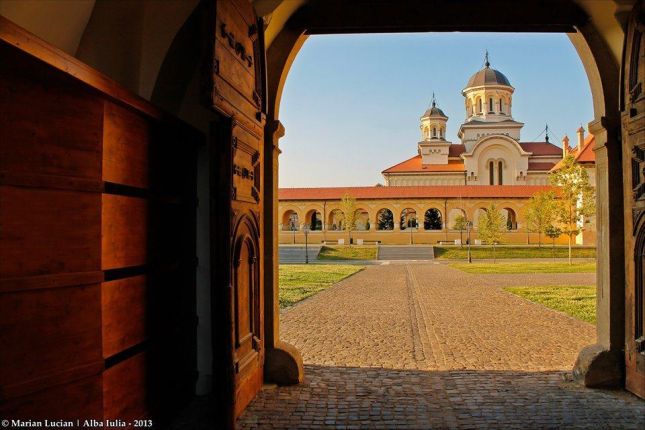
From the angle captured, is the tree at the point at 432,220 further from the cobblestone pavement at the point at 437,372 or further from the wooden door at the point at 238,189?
the wooden door at the point at 238,189

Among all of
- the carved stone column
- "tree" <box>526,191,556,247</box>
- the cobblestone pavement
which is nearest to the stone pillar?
the cobblestone pavement

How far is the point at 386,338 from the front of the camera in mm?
9234

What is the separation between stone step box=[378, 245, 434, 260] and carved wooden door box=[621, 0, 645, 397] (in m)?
35.0

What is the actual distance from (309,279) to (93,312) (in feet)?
61.5

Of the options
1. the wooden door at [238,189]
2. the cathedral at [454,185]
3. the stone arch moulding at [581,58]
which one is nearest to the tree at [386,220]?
the cathedral at [454,185]

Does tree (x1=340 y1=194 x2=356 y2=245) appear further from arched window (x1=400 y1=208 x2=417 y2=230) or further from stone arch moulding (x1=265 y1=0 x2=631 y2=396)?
stone arch moulding (x1=265 y1=0 x2=631 y2=396)

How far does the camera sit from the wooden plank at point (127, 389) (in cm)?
385

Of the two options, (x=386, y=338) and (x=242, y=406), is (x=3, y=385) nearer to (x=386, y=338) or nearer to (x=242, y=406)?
(x=242, y=406)

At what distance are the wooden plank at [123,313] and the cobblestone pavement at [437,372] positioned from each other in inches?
48.2

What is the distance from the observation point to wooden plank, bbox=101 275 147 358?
3861mm

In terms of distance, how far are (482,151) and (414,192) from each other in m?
17.5

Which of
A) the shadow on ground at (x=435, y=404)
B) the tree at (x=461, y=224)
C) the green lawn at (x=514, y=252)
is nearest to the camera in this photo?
the shadow on ground at (x=435, y=404)

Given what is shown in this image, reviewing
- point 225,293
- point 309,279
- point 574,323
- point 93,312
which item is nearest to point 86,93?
point 93,312

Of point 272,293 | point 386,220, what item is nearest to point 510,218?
point 386,220
